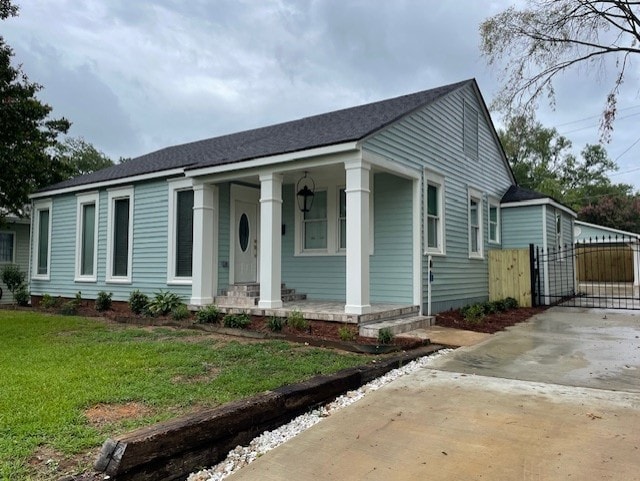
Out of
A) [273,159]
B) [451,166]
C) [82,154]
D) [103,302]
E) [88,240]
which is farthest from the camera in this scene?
[82,154]

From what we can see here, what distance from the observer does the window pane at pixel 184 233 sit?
1004 centimetres

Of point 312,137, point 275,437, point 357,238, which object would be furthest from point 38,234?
point 275,437

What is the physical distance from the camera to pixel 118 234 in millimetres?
11438

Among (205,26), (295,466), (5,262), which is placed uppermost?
(205,26)

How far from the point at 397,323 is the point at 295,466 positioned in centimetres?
484

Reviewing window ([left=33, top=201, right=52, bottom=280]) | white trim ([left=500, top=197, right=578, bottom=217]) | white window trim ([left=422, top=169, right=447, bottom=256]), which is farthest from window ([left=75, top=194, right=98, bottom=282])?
white trim ([left=500, top=197, right=578, bottom=217])

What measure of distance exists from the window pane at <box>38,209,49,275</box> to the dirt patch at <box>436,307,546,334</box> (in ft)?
36.2

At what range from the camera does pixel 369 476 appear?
274 centimetres

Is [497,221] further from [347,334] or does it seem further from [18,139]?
[18,139]

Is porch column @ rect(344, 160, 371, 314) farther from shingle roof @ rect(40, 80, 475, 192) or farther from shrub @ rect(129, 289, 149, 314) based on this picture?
shrub @ rect(129, 289, 149, 314)

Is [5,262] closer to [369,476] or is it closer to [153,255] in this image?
[153,255]

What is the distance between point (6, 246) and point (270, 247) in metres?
13.6

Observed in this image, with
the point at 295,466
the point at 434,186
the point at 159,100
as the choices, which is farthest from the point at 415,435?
the point at 159,100

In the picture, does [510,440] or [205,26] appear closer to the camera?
[510,440]
